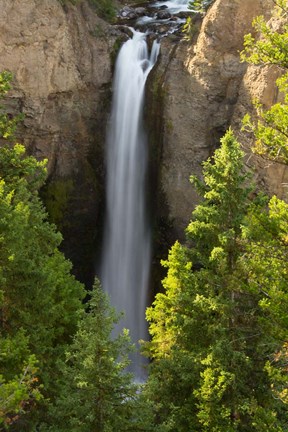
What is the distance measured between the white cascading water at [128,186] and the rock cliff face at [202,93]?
1617 millimetres

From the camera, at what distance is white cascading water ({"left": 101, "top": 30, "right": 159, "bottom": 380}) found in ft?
84.9

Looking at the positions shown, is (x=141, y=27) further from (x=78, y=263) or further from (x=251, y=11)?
(x=78, y=263)

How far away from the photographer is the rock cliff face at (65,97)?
2395 cm

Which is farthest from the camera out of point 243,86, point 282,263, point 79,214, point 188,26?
point 79,214

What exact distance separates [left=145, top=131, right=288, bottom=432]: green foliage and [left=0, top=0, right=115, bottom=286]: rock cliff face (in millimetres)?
14215

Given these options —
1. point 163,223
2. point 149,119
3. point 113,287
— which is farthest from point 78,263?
point 149,119

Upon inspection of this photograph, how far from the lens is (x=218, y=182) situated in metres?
11.9

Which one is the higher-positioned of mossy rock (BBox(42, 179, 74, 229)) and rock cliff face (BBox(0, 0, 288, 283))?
rock cliff face (BBox(0, 0, 288, 283))

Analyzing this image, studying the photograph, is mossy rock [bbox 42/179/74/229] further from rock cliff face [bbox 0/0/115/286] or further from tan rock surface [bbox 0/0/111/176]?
tan rock surface [bbox 0/0/111/176]

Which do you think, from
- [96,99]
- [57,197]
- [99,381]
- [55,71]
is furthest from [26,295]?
[96,99]

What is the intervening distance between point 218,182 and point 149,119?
47.8 ft

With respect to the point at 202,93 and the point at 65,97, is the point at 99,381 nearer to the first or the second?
the point at 202,93

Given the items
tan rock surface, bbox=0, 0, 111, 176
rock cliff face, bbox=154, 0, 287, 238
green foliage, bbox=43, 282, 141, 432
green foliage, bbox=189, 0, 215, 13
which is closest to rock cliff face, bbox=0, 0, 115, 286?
tan rock surface, bbox=0, 0, 111, 176

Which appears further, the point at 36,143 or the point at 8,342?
the point at 36,143
